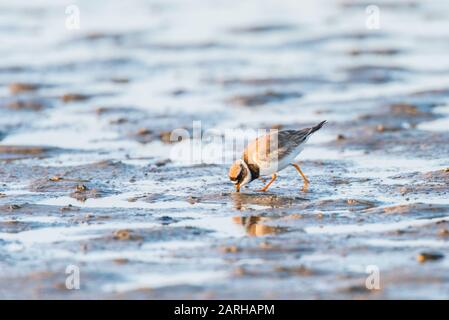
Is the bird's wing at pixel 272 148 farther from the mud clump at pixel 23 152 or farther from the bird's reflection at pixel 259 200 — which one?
the mud clump at pixel 23 152

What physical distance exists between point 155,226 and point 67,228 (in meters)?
0.92

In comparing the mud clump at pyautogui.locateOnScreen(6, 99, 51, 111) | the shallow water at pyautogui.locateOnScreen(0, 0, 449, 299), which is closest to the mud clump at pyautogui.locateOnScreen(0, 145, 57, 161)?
the shallow water at pyautogui.locateOnScreen(0, 0, 449, 299)

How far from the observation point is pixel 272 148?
1152 centimetres

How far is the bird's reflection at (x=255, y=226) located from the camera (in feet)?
32.6

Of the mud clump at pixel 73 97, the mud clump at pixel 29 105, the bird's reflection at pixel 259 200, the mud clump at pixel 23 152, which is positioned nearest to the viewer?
the bird's reflection at pixel 259 200

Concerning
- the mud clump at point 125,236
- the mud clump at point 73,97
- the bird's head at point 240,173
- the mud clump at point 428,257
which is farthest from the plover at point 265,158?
the mud clump at point 73,97

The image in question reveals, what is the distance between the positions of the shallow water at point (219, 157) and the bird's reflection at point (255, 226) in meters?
0.03

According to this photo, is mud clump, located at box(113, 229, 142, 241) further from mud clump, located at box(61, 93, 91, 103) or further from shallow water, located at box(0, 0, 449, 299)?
mud clump, located at box(61, 93, 91, 103)

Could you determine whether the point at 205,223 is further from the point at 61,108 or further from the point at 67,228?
the point at 61,108

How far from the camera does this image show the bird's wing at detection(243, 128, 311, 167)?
11500 mm

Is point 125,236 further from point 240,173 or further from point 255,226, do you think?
point 240,173

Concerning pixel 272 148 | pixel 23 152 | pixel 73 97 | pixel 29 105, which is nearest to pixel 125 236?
pixel 272 148

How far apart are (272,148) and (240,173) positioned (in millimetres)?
478

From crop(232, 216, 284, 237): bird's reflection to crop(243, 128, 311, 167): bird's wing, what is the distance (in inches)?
44.5
